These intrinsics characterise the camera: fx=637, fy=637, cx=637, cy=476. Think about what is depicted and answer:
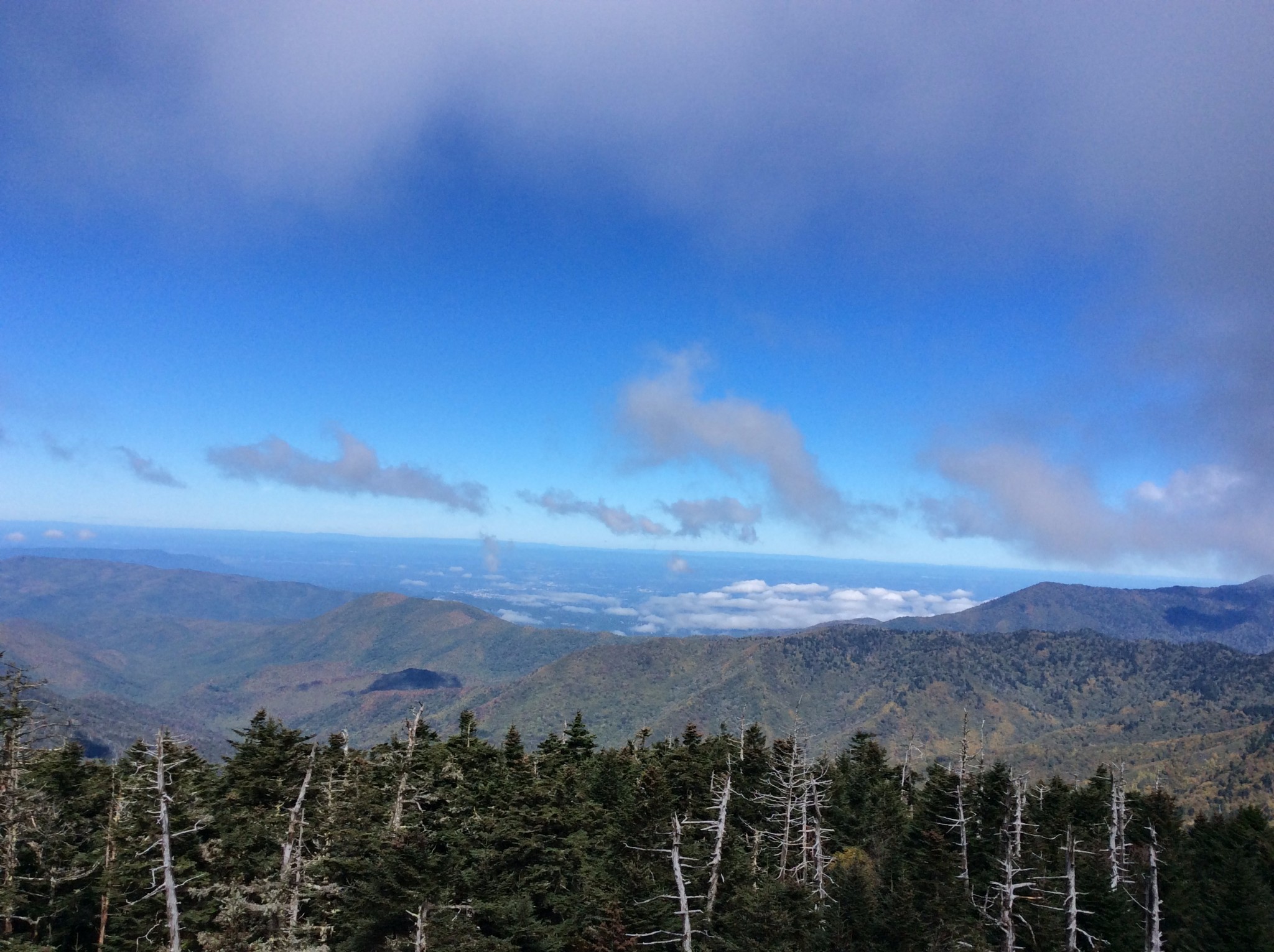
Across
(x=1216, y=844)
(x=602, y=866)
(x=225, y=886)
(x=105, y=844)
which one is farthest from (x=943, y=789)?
(x=105, y=844)

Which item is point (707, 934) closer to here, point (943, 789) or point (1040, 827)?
point (943, 789)

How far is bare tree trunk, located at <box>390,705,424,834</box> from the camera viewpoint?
119 ft

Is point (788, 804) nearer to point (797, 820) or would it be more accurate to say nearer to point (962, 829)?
point (797, 820)

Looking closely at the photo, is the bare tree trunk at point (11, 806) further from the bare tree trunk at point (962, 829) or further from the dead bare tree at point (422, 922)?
the bare tree trunk at point (962, 829)

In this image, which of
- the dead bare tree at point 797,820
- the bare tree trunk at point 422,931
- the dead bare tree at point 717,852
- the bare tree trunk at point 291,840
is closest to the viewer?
the bare tree trunk at point 422,931

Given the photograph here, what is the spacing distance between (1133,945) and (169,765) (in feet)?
204

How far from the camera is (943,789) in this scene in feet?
199

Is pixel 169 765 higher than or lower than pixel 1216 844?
higher

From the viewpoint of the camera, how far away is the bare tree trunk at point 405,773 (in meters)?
36.2

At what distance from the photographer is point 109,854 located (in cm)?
4169

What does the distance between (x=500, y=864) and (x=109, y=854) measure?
27.1 meters

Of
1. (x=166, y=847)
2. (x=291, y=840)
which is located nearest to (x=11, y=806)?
(x=291, y=840)

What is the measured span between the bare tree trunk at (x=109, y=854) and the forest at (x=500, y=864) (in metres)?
0.22

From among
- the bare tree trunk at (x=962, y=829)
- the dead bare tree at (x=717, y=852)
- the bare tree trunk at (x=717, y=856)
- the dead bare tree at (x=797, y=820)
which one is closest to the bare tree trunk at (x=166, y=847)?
the dead bare tree at (x=717, y=852)
